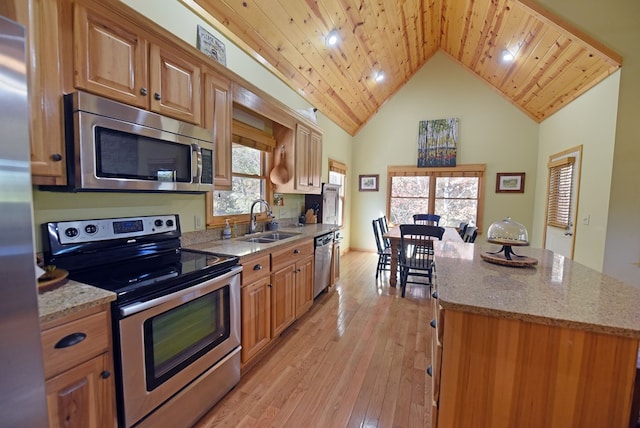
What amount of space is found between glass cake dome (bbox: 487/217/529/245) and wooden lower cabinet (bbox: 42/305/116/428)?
2030 millimetres

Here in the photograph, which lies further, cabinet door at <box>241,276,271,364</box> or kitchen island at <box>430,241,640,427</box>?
cabinet door at <box>241,276,271,364</box>

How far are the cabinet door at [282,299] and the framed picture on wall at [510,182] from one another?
4.97 m

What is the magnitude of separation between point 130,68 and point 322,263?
2571 mm

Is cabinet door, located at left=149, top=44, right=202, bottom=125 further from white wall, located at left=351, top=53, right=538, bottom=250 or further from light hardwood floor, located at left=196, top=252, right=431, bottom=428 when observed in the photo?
white wall, located at left=351, top=53, right=538, bottom=250

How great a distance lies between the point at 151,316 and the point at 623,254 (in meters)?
4.43

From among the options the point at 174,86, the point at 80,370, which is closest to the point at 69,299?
the point at 80,370

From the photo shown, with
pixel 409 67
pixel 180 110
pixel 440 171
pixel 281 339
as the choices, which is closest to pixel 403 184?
pixel 440 171

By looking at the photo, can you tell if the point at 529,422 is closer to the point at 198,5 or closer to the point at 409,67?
the point at 198,5

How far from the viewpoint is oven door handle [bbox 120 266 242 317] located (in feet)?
3.94

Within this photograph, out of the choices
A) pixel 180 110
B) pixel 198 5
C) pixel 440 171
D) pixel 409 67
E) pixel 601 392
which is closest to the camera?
pixel 601 392

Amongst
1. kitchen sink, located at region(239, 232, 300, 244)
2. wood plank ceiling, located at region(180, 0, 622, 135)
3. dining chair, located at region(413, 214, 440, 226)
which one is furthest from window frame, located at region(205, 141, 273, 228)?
dining chair, located at region(413, 214, 440, 226)

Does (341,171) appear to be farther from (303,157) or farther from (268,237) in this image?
(268,237)

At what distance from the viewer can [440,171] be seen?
19.4ft

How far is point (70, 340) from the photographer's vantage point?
3.37 feet
